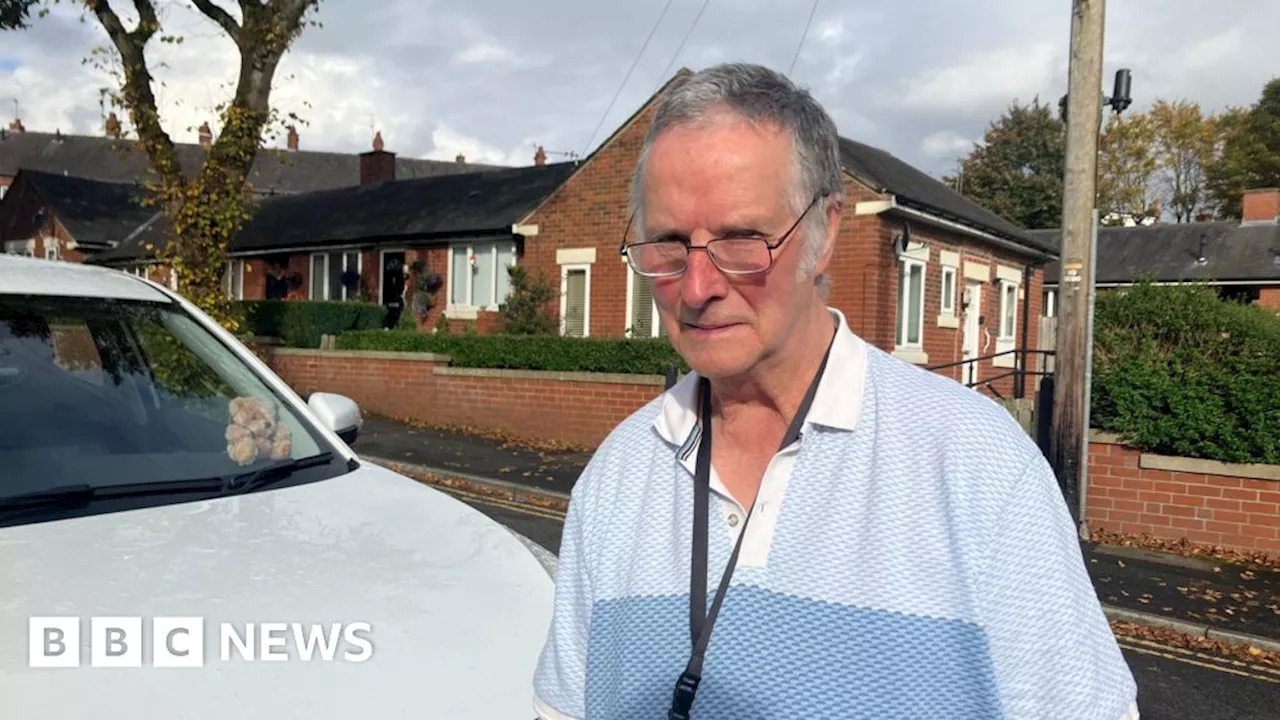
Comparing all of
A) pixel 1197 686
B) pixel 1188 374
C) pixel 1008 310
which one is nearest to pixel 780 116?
pixel 1197 686

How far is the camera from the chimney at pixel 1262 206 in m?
29.9

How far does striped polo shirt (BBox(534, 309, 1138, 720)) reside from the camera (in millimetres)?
1272

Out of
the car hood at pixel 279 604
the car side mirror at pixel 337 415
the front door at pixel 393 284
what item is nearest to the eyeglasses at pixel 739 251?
the car hood at pixel 279 604

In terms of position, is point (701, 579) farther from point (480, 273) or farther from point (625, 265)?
point (480, 273)

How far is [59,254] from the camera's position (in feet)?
123

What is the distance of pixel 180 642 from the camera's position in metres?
1.94

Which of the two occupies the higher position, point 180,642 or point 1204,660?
point 180,642

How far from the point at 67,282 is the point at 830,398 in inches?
122

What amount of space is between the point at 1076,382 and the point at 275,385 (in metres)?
6.78

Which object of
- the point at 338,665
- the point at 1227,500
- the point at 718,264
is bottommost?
the point at 1227,500

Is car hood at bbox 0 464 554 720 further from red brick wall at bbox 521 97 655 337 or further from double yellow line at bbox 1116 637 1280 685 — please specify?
red brick wall at bbox 521 97 655 337

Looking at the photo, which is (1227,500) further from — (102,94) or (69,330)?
(102,94)

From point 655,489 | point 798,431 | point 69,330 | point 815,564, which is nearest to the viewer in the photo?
point 815,564

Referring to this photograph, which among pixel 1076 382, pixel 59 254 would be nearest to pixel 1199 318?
pixel 1076 382
